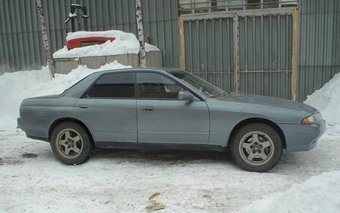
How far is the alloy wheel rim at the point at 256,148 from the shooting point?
4734 millimetres

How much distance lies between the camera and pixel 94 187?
446cm

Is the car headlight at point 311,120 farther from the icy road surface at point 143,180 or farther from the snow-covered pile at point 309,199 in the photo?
the snow-covered pile at point 309,199

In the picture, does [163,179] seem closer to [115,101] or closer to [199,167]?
[199,167]

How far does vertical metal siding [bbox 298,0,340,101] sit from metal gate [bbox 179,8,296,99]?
34cm

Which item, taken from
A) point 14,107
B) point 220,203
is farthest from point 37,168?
point 14,107

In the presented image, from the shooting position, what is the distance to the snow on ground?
3688 millimetres

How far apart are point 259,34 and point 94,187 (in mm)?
6689

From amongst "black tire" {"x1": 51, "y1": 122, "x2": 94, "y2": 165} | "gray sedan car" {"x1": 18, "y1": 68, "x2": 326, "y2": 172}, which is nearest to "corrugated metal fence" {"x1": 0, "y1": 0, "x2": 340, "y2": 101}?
"gray sedan car" {"x1": 18, "y1": 68, "x2": 326, "y2": 172}

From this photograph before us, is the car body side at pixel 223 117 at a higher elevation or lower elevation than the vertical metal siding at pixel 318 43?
lower

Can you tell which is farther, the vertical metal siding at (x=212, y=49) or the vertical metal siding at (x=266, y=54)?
the vertical metal siding at (x=212, y=49)

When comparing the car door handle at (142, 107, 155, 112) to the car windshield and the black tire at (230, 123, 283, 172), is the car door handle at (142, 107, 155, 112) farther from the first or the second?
the black tire at (230, 123, 283, 172)

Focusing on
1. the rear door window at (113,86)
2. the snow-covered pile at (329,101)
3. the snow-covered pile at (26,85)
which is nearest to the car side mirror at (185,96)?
the rear door window at (113,86)

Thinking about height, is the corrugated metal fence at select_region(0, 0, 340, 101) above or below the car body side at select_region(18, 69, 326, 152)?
above

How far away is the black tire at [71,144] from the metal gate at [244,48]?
534cm
